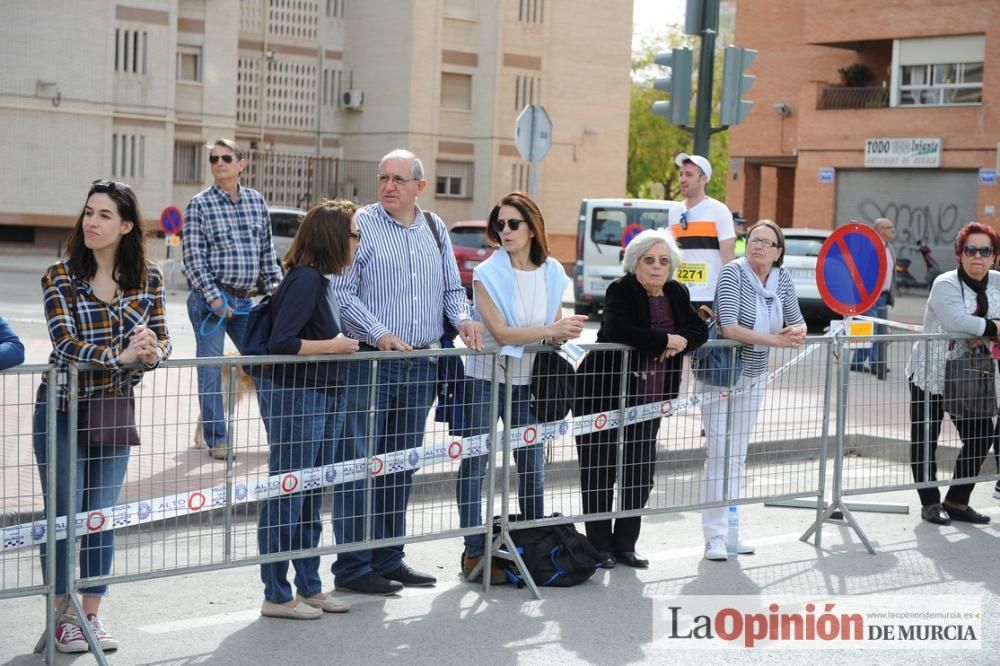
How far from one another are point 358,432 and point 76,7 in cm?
3476

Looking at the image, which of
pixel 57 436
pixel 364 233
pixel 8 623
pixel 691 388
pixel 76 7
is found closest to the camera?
pixel 57 436

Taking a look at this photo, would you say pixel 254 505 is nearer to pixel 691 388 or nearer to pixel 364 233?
pixel 364 233

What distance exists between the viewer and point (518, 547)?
6777 mm

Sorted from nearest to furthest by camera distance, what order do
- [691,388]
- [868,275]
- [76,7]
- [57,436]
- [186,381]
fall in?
[57,436], [186,381], [691,388], [868,275], [76,7]

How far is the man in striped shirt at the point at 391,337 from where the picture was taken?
20.7 feet

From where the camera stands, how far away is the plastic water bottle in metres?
7.61

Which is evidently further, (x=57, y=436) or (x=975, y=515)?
(x=975, y=515)

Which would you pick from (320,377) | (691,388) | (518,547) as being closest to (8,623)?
(320,377)

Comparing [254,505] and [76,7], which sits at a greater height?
[76,7]

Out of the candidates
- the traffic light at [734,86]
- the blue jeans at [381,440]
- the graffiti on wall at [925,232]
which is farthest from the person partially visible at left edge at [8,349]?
the graffiti on wall at [925,232]

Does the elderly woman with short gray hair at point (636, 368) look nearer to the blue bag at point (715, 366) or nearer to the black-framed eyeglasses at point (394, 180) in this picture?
the blue bag at point (715, 366)

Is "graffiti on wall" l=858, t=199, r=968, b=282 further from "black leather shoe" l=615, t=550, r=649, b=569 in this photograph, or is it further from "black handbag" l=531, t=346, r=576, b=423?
"black handbag" l=531, t=346, r=576, b=423

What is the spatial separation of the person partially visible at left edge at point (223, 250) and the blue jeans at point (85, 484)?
3.46 m

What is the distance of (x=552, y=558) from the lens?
675 cm
